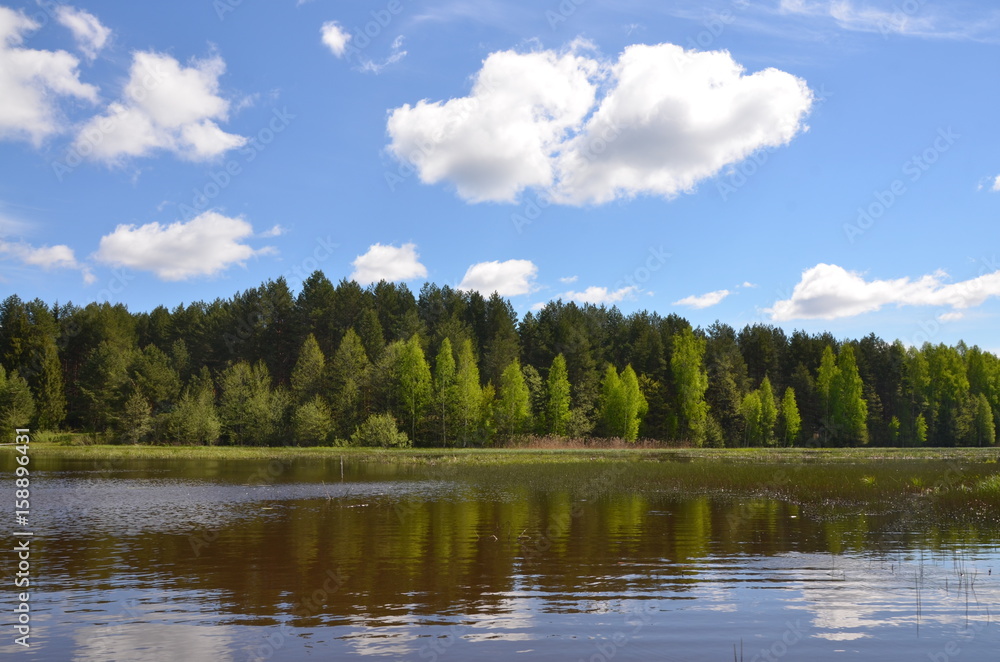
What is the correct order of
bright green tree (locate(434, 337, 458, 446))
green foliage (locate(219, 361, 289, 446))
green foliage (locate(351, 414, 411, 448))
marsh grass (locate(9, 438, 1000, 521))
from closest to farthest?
marsh grass (locate(9, 438, 1000, 521)), green foliage (locate(351, 414, 411, 448)), green foliage (locate(219, 361, 289, 446)), bright green tree (locate(434, 337, 458, 446))

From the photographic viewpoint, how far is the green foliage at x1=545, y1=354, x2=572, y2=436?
307 ft

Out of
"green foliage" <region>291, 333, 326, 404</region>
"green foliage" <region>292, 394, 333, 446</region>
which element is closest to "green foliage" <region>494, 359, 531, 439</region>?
"green foliage" <region>292, 394, 333, 446</region>

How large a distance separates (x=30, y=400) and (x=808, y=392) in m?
119

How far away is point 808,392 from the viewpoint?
388 ft

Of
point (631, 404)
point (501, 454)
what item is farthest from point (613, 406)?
point (501, 454)

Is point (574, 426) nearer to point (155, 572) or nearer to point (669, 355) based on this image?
point (669, 355)

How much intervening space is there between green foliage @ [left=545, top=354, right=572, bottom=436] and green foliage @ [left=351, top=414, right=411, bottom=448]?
21.4 metres

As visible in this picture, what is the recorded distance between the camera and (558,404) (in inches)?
3713

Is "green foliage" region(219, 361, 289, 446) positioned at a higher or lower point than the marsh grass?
higher

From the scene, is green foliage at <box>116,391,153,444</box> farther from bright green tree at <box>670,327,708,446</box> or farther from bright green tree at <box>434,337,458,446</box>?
bright green tree at <box>670,327,708,446</box>

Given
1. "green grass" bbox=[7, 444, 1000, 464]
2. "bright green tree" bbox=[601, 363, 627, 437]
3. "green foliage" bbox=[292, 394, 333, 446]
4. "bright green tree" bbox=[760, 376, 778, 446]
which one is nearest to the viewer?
"green grass" bbox=[7, 444, 1000, 464]

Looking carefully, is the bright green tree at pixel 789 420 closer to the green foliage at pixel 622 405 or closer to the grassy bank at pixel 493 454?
the green foliage at pixel 622 405

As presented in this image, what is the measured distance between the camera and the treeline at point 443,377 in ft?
296

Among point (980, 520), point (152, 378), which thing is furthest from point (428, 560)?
point (152, 378)
